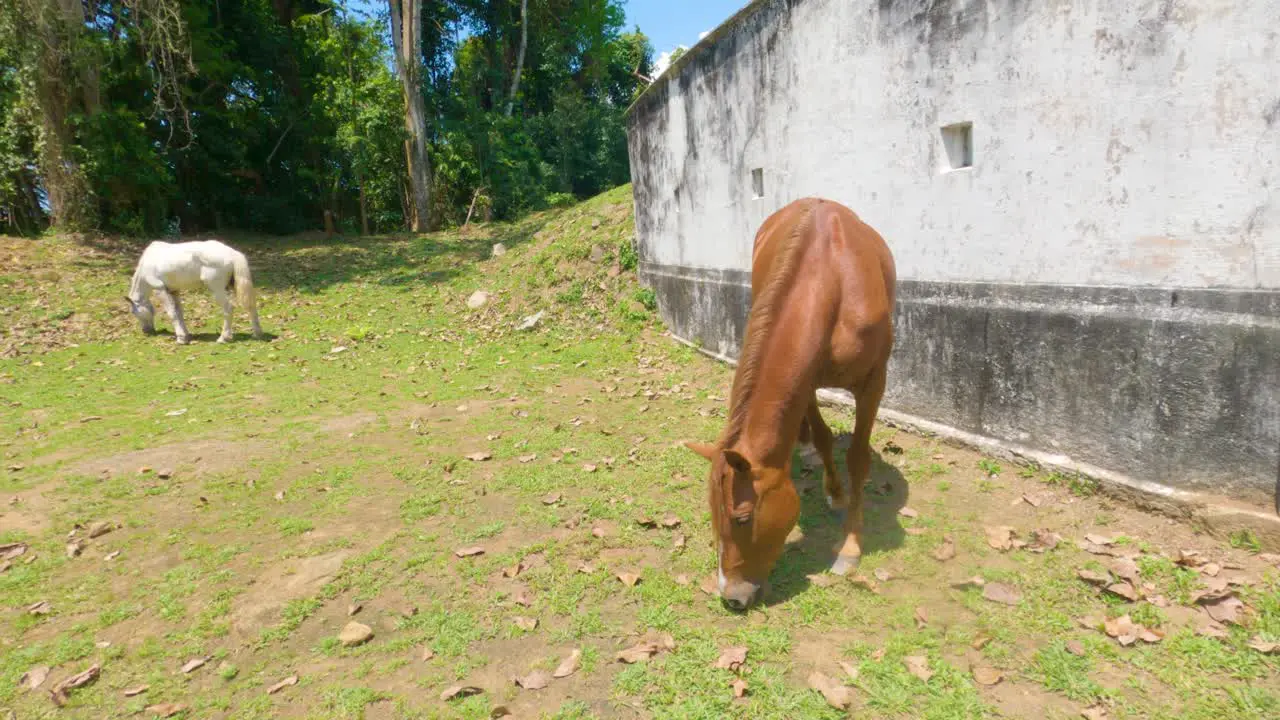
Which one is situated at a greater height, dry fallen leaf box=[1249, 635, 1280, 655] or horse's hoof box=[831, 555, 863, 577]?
horse's hoof box=[831, 555, 863, 577]

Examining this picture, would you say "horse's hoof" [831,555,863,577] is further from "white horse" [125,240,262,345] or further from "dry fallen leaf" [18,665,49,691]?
"white horse" [125,240,262,345]

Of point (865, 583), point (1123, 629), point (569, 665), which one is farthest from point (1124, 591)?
point (569, 665)

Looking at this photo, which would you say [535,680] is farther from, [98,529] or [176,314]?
[176,314]

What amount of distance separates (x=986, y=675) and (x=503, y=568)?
2524 millimetres

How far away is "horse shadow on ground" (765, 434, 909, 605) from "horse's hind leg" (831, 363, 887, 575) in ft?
0.34

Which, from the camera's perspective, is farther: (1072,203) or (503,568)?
(1072,203)

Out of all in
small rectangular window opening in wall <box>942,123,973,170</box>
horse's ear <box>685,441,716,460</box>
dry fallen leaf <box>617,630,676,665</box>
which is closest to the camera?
dry fallen leaf <box>617,630,676,665</box>

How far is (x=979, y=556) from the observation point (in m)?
3.73

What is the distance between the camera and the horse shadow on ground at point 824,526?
3645 millimetres

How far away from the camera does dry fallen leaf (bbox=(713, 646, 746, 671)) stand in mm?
2965

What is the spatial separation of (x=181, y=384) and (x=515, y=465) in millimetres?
5614

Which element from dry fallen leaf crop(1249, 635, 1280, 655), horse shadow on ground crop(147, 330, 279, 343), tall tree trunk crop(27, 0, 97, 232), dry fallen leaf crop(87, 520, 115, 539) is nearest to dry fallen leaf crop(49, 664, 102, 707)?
dry fallen leaf crop(87, 520, 115, 539)

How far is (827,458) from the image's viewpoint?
4.25 m

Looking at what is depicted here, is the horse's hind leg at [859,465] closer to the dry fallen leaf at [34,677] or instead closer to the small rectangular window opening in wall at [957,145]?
the small rectangular window opening in wall at [957,145]
